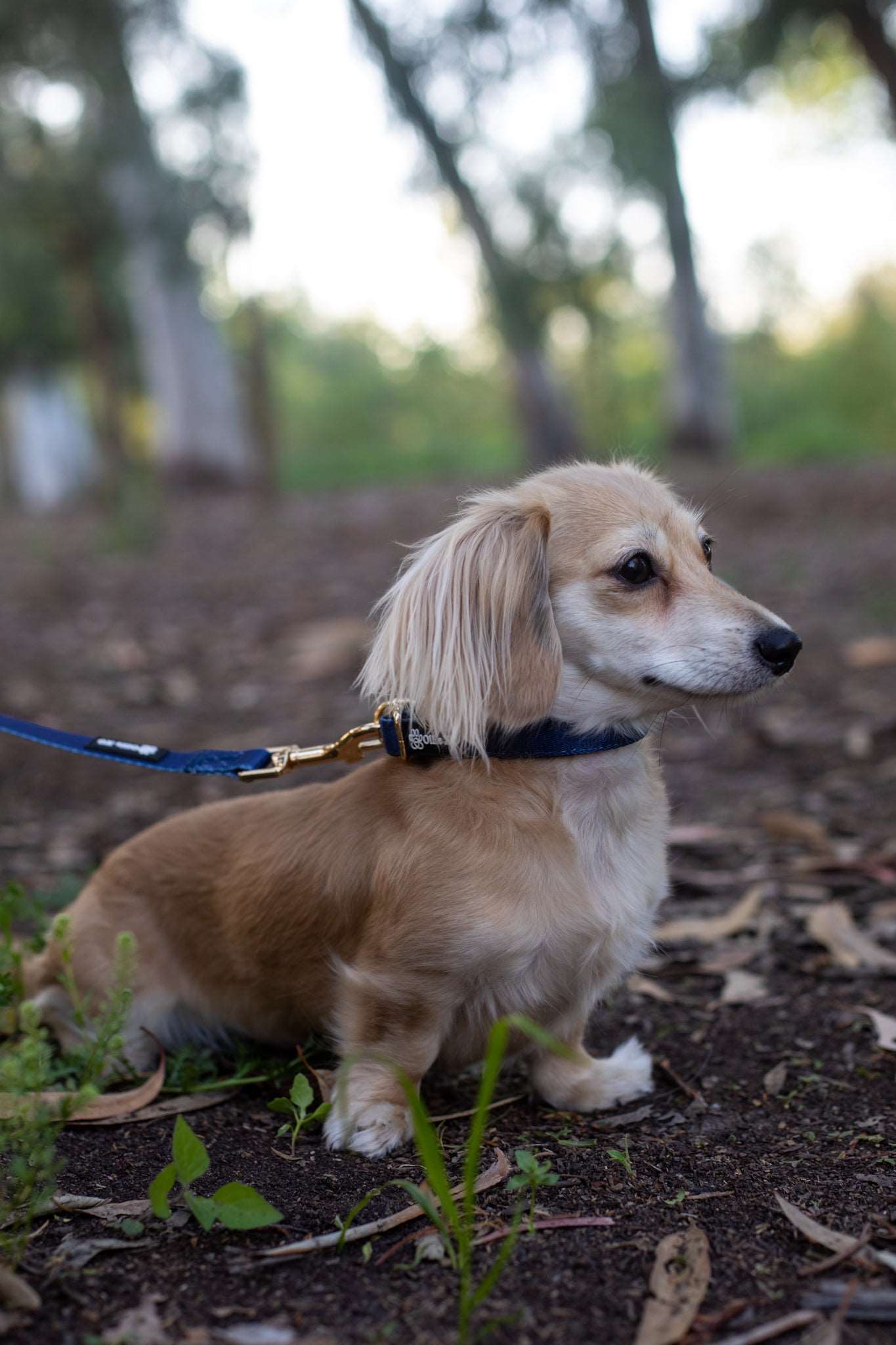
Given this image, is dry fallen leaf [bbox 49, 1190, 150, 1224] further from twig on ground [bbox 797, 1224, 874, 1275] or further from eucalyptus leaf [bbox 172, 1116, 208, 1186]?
twig on ground [bbox 797, 1224, 874, 1275]

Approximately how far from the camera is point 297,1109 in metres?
2.31

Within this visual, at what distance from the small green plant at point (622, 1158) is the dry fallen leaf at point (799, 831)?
2.01 metres

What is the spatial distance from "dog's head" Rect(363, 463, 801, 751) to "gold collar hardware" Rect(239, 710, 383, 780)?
0.16 m

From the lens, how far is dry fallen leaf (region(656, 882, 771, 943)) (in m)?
3.46

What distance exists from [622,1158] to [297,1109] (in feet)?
2.11

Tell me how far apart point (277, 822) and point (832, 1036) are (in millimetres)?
1432

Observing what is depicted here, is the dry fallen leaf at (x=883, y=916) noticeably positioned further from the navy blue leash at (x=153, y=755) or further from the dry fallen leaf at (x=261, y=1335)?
the dry fallen leaf at (x=261, y=1335)

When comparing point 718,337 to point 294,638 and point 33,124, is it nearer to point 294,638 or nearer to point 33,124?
point 33,124

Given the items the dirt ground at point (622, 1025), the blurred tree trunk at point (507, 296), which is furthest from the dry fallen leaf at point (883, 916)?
the blurred tree trunk at point (507, 296)

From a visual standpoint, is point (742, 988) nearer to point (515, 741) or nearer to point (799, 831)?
point (799, 831)

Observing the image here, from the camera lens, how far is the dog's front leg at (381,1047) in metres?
2.23

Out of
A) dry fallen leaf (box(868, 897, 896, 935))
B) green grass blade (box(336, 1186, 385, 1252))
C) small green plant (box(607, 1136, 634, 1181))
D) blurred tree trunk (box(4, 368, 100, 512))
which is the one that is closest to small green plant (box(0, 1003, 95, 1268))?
green grass blade (box(336, 1186, 385, 1252))

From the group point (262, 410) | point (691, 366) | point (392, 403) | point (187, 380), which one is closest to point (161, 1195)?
point (262, 410)

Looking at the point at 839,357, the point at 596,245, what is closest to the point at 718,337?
the point at 596,245
